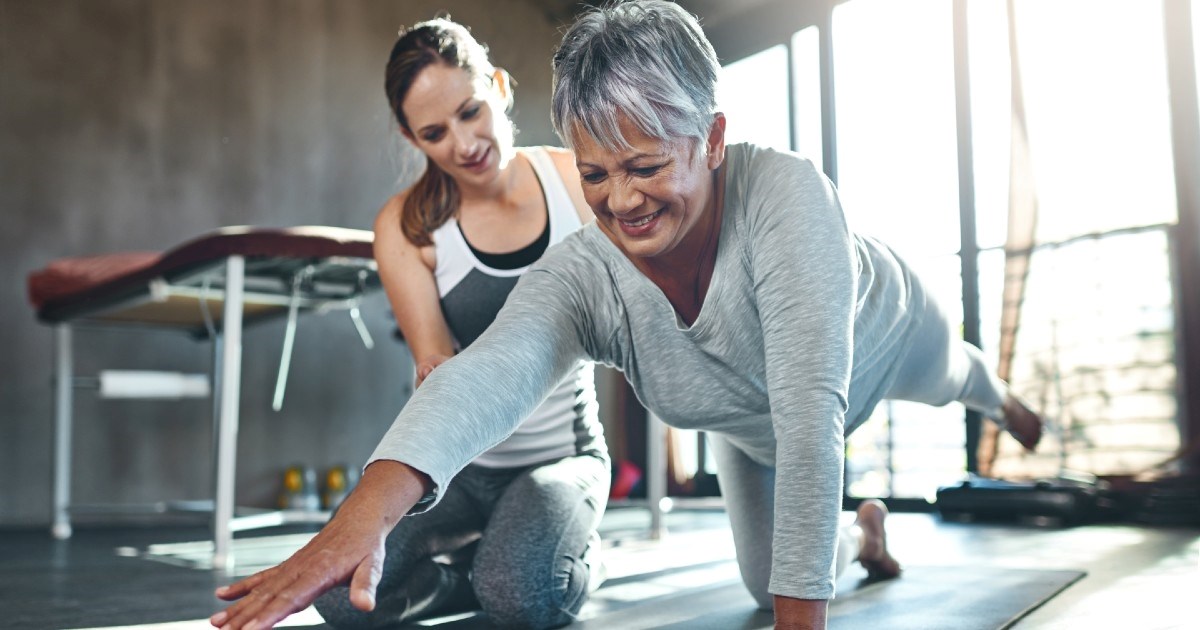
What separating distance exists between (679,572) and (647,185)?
4.23 ft

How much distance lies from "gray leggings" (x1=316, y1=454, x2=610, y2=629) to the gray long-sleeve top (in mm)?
307

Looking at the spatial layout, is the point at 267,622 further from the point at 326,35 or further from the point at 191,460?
the point at 326,35

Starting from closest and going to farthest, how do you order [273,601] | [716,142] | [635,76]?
1. [273,601]
2. [635,76]
3. [716,142]

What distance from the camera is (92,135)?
166 inches

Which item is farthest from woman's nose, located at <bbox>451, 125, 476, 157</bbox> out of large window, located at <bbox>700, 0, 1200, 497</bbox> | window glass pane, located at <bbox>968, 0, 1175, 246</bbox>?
window glass pane, located at <bbox>968, 0, 1175, 246</bbox>

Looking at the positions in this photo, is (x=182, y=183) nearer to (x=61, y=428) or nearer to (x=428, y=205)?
(x=61, y=428)

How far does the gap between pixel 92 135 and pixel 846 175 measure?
11.1ft

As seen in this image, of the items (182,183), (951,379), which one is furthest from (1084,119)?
(182,183)

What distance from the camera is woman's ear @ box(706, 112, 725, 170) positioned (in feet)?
3.78

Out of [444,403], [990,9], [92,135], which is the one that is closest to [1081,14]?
[990,9]

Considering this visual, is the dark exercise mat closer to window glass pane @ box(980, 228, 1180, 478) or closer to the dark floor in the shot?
the dark floor

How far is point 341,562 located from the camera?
33.4 inches

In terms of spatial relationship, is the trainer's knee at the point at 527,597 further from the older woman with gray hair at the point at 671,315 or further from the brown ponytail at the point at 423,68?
the brown ponytail at the point at 423,68

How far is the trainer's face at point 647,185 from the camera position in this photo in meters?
1.08
